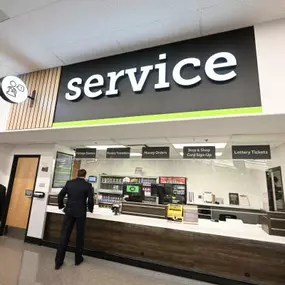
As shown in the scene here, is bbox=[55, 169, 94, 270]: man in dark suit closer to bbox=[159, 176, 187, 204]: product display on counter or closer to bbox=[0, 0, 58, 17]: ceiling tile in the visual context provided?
bbox=[0, 0, 58, 17]: ceiling tile

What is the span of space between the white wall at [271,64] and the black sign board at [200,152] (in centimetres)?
160

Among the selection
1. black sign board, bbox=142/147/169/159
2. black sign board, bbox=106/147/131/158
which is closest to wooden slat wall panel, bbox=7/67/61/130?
black sign board, bbox=106/147/131/158

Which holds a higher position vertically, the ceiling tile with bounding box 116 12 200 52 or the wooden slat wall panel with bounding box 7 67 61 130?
the ceiling tile with bounding box 116 12 200 52

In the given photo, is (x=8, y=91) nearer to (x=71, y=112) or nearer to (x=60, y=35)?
(x=71, y=112)

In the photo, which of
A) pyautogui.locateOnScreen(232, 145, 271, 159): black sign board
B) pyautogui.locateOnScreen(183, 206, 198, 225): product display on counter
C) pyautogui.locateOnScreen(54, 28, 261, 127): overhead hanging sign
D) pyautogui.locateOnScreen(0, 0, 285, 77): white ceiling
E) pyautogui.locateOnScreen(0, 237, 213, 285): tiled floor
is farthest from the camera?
pyautogui.locateOnScreen(232, 145, 271, 159): black sign board

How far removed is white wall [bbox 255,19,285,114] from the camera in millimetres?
2617

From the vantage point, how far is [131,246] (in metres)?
3.95

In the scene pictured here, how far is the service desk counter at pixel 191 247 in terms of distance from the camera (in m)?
3.13

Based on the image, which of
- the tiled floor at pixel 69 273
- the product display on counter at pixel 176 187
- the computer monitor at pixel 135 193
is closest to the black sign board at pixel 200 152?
the computer monitor at pixel 135 193

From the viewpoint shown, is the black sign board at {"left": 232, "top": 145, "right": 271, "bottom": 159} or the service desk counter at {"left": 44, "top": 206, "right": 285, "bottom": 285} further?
the black sign board at {"left": 232, "top": 145, "right": 271, "bottom": 159}

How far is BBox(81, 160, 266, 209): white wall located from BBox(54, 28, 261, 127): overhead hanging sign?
5.00 metres

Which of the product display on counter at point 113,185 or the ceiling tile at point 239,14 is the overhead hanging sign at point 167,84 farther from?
the product display on counter at point 113,185

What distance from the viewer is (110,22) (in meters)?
3.06

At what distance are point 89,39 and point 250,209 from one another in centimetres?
703
